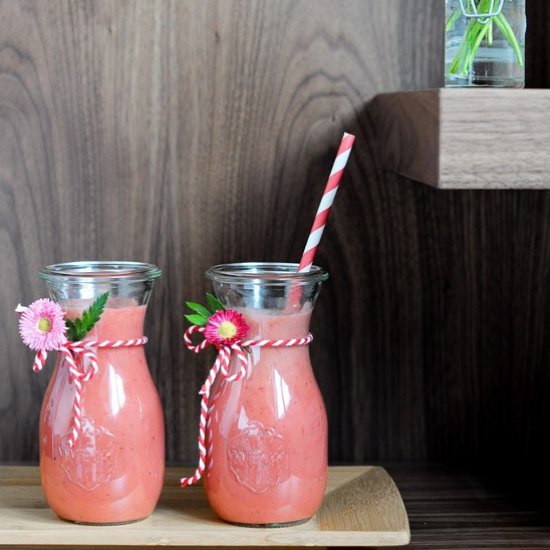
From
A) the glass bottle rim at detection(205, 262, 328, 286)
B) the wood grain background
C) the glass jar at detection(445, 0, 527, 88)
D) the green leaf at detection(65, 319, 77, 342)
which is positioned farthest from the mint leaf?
the glass jar at detection(445, 0, 527, 88)

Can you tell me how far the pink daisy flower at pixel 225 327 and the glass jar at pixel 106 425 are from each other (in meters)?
0.08

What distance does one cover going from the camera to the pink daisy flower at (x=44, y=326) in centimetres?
82

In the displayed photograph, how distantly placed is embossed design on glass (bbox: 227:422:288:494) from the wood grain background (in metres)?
0.26

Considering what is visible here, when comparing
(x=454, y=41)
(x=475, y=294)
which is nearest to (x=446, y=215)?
(x=475, y=294)

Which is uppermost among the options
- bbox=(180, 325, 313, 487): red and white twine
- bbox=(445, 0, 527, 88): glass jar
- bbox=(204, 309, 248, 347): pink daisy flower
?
bbox=(445, 0, 527, 88): glass jar

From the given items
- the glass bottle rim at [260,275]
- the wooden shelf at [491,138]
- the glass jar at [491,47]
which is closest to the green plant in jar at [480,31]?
the glass jar at [491,47]

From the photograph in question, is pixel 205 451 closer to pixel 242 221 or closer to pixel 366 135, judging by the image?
pixel 242 221

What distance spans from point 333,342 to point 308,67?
0.31 meters

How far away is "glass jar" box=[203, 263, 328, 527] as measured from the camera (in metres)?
0.83

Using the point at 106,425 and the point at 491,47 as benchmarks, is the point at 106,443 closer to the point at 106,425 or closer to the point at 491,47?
the point at 106,425

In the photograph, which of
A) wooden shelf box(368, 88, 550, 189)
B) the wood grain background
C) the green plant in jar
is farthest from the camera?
the wood grain background

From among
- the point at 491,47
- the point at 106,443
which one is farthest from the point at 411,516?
the point at 491,47

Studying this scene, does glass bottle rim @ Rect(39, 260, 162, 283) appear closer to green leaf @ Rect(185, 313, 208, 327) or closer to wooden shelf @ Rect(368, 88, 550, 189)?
→ green leaf @ Rect(185, 313, 208, 327)

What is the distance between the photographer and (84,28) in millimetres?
1034
